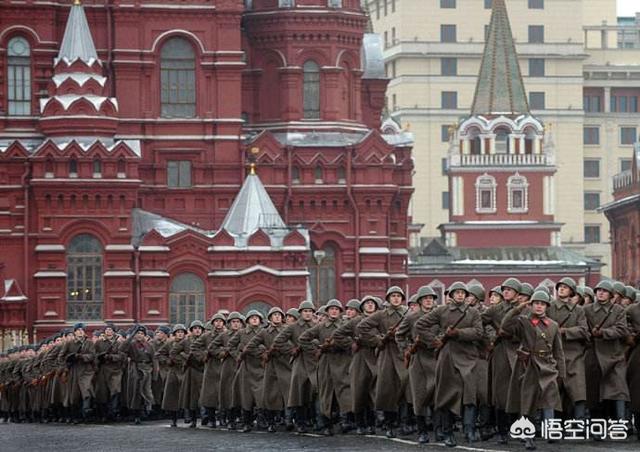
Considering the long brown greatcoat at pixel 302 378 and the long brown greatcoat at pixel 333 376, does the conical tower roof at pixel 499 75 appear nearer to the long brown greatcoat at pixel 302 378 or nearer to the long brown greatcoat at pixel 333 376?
the long brown greatcoat at pixel 302 378

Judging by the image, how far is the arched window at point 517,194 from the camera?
373 ft

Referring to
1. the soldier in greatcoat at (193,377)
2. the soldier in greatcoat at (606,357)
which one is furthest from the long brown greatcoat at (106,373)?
the soldier in greatcoat at (606,357)

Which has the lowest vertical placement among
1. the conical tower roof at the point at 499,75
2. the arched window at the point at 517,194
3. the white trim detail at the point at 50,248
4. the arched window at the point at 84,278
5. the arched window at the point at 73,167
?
the arched window at the point at 84,278

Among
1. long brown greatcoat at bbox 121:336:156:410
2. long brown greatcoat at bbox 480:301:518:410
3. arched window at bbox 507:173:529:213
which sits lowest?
long brown greatcoat at bbox 121:336:156:410

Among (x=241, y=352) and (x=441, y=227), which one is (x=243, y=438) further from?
(x=441, y=227)

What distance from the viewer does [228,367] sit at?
37781mm

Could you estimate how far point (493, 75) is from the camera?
115 metres

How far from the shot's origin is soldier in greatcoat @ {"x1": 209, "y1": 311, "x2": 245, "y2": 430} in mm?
37406

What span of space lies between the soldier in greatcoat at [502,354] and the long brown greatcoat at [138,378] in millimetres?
12898

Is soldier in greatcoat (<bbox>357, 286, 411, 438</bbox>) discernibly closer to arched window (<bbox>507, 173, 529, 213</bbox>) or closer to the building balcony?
arched window (<bbox>507, 173, 529, 213</bbox>)

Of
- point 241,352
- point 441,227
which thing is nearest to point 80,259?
point 241,352

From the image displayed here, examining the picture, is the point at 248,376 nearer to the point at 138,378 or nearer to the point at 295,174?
the point at 138,378

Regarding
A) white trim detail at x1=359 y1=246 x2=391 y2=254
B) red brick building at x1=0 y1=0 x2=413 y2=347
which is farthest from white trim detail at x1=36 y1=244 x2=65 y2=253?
white trim detail at x1=359 y1=246 x2=391 y2=254

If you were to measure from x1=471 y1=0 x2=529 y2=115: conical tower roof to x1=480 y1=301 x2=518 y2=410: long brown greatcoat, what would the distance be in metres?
84.0
